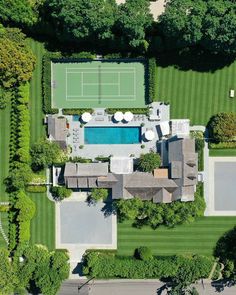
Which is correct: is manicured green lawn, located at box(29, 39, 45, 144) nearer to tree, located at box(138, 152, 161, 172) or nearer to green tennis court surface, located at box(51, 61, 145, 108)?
green tennis court surface, located at box(51, 61, 145, 108)

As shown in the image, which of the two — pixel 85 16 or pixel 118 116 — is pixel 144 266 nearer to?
Answer: pixel 118 116

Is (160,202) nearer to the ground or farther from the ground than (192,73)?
nearer to the ground

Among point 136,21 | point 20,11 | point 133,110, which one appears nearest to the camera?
point 136,21

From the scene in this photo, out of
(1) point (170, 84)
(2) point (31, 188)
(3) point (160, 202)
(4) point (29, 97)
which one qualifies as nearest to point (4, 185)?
(2) point (31, 188)

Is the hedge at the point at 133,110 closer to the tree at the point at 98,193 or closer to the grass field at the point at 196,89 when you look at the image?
the grass field at the point at 196,89

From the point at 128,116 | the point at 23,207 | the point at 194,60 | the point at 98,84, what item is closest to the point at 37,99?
the point at 98,84

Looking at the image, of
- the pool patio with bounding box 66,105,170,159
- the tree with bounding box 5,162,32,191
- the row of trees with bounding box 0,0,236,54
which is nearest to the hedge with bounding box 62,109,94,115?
the pool patio with bounding box 66,105,170,159

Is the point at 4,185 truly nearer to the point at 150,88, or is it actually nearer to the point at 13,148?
the point at 13,148
